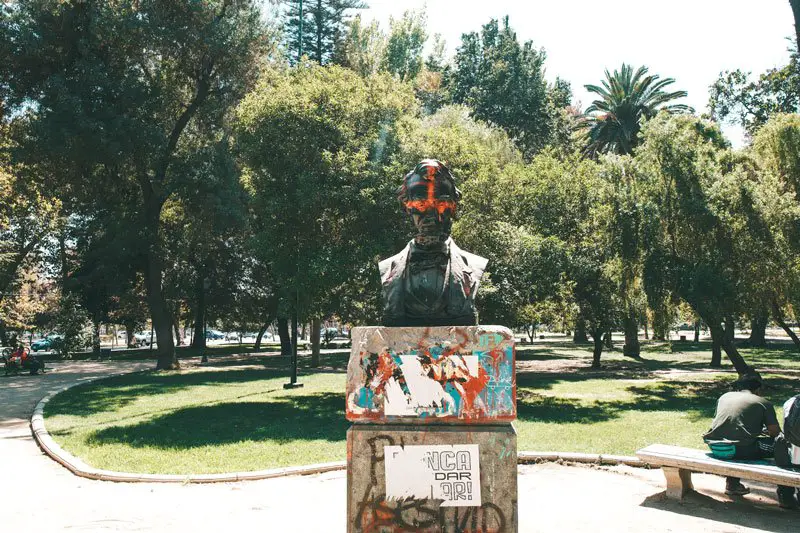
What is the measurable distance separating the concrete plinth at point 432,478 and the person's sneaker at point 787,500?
4.35 meters

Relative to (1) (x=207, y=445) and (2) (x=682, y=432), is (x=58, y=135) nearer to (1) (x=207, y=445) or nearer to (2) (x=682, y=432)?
(1) (x=207, y=445)

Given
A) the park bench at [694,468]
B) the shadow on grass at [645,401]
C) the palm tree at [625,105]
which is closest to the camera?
the park bench at [694,468]

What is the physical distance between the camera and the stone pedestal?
3.82m

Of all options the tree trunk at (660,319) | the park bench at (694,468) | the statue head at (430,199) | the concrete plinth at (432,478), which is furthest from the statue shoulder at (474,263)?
the tree trunk at (660,319)

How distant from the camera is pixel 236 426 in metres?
11.6

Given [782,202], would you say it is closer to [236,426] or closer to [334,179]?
[334,179]

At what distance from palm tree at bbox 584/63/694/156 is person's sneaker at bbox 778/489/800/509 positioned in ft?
99.6

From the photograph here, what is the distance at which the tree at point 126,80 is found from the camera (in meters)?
20.6

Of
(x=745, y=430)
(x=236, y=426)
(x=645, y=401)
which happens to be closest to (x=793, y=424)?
(x=745, y=430)

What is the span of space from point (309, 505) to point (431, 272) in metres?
3.70

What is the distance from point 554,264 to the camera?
46.0 ft

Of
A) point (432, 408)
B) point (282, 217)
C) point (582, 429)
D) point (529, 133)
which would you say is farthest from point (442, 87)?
point (432, 408)

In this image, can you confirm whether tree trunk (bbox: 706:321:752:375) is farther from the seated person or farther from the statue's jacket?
the statue's jacket

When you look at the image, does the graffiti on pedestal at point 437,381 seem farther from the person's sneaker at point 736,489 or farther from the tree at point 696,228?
the tree at point 696,228
